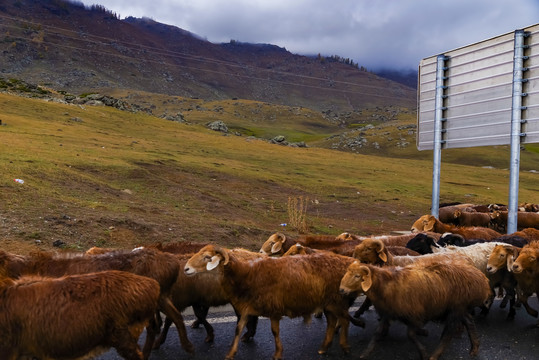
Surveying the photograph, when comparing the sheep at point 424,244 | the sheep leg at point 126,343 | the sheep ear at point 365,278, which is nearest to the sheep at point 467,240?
the sheep at point 424,244

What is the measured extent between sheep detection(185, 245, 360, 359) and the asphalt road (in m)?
0.34

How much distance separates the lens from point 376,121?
187750 millimetres

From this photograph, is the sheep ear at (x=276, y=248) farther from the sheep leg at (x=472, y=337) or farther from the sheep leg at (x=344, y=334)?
the sheep leg at (x=472, y=337)

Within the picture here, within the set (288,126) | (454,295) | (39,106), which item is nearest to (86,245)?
(454,295)

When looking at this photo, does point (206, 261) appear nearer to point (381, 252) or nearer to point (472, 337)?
point (381, 252)

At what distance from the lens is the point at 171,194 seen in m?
19.8

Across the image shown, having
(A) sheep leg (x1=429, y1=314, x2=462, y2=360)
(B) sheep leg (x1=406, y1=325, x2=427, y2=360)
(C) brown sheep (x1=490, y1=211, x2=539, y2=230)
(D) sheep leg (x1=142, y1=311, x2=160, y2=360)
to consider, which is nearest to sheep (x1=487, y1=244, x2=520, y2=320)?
(A) sheep leg (x1=429, y1=314, x2=462, y2=360)

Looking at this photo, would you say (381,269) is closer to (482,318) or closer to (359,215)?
(482,318)

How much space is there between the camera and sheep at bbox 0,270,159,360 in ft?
15.2

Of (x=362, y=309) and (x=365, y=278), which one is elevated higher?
(x=365, y=278)

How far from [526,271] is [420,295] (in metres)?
2.33

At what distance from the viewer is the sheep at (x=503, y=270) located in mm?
7434

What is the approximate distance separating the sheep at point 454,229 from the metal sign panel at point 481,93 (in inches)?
91.6

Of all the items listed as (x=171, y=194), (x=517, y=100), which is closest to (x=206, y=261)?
(x=517, y=100)
